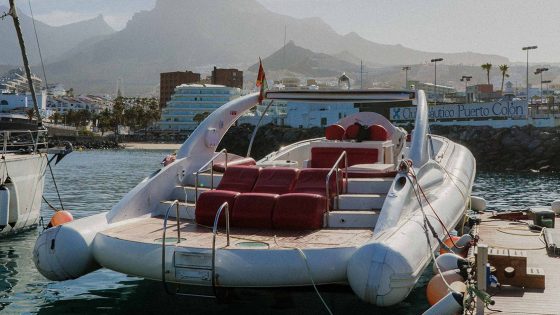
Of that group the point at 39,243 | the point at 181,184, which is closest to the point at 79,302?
the point at 39,243

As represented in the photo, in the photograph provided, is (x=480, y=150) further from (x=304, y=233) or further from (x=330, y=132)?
(x=304, y=233)

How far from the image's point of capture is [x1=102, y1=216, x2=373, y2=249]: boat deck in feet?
31.0

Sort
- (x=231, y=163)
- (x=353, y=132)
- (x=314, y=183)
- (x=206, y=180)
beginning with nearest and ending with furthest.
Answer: (x=314, y=183), (x=206, y=180), (x=231, y=163), (x=353, y=132)

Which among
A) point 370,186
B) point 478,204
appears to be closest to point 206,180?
point 370,186

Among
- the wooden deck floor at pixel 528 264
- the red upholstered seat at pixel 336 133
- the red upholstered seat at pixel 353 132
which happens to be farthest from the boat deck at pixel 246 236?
the red upholstered seat at pixel 336 133

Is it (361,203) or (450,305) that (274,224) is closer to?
(361,203)

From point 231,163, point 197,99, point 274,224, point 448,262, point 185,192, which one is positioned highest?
point 197,99

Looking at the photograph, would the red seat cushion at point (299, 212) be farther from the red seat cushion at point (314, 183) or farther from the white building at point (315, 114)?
the white building at point (315, 114)

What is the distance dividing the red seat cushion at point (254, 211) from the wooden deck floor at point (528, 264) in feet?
12.4

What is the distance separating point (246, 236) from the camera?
10180mm

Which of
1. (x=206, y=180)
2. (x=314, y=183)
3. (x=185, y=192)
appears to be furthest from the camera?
(x=206, y=180)

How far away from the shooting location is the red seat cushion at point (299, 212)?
10.5 meters

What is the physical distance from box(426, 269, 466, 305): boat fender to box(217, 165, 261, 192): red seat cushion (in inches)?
150

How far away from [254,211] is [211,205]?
777 millimetres
